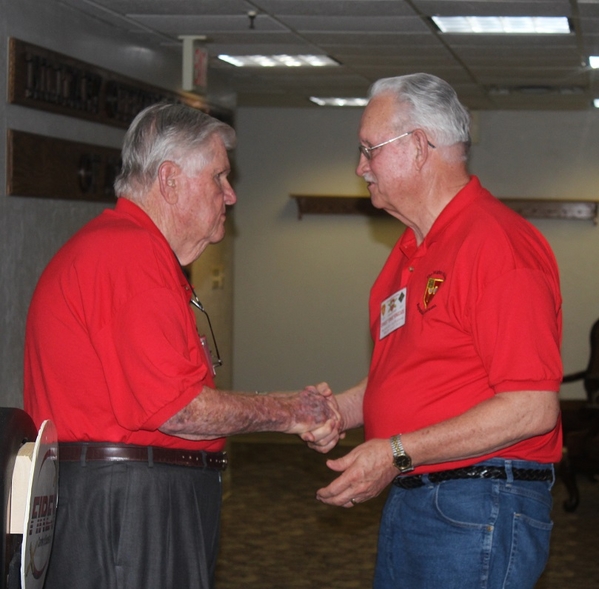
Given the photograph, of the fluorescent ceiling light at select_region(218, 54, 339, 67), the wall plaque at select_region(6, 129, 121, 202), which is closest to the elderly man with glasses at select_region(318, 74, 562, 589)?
the wall plaque at select_region(6, 129, 121, 202)

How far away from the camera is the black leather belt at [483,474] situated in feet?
6.86

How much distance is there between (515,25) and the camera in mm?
4801

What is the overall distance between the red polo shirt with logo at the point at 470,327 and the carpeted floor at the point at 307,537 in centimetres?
277

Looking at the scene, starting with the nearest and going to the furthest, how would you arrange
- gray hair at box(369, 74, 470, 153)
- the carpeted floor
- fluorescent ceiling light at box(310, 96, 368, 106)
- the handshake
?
gray hair at box(369, 74, 470, 153) → the handshake → the carpeted floor → fluorescent ceiling light at box(310, 96, 368, 106)

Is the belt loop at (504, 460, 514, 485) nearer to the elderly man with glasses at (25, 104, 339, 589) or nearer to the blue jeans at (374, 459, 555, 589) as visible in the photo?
the blue jeans at (374, 459, 555, 589)

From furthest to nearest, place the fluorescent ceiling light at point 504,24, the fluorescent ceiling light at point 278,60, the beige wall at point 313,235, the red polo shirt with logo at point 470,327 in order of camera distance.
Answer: the beige wall at point 313,235, the fluorescent ceiling light at point 278,60, the fluorescent ceiling light at point 504,24, the red polo shirt with logo at point 470,327

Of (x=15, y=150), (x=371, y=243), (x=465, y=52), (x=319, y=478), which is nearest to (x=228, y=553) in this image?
(x=319, y=478)

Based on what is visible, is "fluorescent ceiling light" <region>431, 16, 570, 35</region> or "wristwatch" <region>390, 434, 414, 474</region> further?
"fluorescent ceiling light" <region>431, 16, 570, 35</region>

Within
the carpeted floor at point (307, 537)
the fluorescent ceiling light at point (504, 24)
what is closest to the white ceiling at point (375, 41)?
the fluorescent ceiling light at point (504, 24)

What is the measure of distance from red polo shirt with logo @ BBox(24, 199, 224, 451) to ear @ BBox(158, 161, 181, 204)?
0.17 m

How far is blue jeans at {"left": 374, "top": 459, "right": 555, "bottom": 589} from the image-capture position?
2.07 m

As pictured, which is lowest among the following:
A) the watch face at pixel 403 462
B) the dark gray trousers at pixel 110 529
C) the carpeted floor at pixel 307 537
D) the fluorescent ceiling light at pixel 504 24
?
the carpeted floor at pixel 307 537

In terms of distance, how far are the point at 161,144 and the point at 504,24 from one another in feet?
10.0

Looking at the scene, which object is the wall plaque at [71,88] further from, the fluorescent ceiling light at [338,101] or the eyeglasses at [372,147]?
the fluorescent ceiling light at [338,101]
